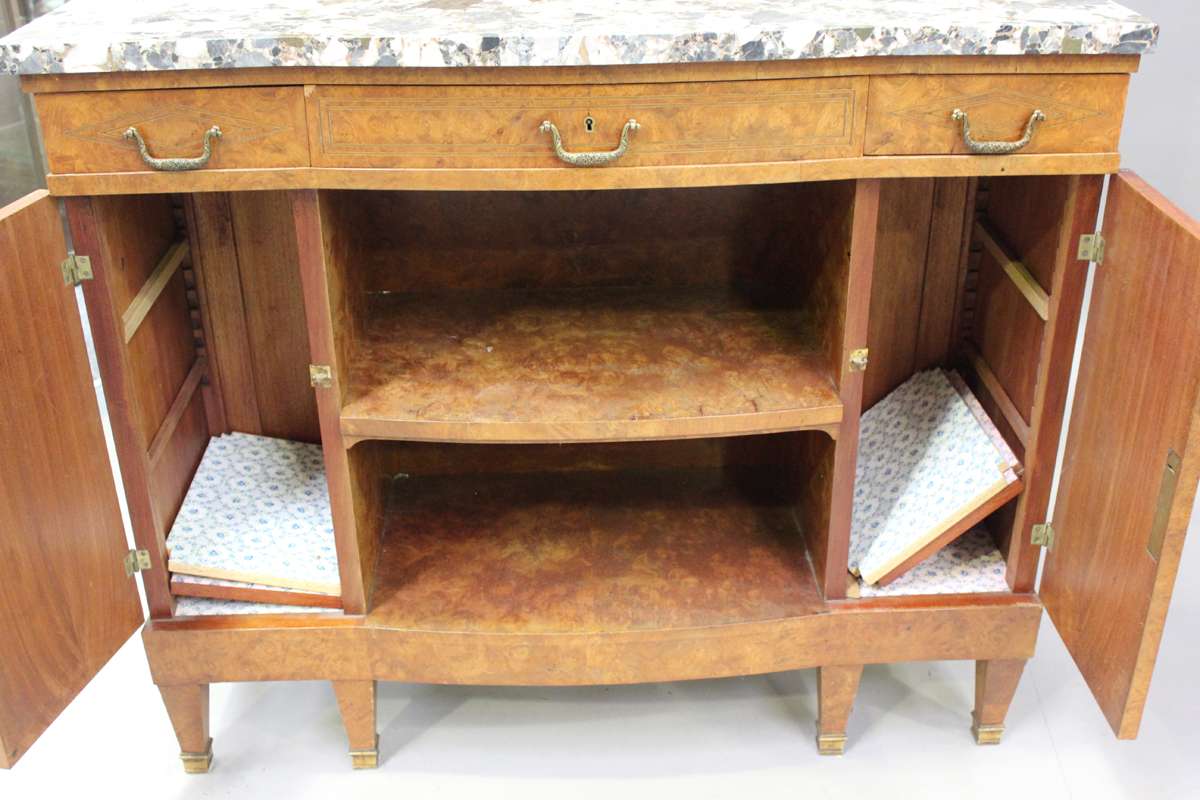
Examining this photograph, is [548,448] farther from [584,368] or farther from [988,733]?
[988,733]

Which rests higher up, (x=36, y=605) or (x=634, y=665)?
(x=36, y=605)

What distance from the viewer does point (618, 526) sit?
223 cm

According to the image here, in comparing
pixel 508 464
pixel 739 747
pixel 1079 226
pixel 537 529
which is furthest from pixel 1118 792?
pixel 508 464

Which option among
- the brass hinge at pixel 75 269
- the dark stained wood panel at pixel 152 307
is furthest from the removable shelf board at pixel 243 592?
the brass hinge at pixel 75 269

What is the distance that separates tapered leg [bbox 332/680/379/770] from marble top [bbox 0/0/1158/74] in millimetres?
1105

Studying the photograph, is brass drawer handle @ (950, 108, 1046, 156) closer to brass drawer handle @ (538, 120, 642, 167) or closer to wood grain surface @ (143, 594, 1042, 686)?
brass drawer handle @ (538, 120, 642, 167)

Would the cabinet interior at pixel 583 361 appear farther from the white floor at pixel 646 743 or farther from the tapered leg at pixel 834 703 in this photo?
the white floor at pixel 646 743

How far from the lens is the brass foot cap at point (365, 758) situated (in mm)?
2068

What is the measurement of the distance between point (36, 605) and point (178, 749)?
632 mm

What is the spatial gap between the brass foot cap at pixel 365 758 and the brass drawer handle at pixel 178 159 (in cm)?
112

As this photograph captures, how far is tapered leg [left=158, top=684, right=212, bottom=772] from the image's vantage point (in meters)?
2.01

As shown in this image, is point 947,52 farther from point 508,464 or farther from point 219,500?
point 219,500

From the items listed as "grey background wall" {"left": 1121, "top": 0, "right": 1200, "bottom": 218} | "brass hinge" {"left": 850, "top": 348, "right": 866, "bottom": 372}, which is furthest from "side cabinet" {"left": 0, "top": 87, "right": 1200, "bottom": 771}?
"grey background wall" {"left": 1121, "top": 0, "right": 1200, "bottom": 218}

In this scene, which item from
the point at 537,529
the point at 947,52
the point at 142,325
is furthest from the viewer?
the point at 537,529
